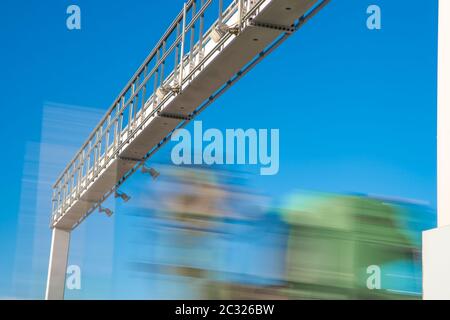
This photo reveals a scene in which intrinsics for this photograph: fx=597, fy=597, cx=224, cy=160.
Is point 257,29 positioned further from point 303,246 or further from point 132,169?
point 132,169

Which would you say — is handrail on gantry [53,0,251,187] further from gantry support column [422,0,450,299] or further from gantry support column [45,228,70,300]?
gantry support column [422,0,450,299]

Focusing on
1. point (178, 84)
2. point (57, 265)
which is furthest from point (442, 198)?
point (57, 265)

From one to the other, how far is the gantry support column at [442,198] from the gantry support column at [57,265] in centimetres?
1580

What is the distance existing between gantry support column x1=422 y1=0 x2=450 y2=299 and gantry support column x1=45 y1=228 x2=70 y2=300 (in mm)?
15804

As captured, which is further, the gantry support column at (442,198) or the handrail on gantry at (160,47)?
the handrail on gantry at (160,47)

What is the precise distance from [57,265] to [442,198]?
54.0ft

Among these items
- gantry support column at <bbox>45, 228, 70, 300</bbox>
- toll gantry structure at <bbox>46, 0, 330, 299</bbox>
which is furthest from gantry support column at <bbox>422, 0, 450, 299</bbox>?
gantry support column at <bbox>45, 228, 70, 300</bbox>

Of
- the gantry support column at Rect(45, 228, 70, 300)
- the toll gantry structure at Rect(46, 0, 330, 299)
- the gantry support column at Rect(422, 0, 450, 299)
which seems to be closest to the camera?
the gantry support column at Rect(422, 0, 450, 299)

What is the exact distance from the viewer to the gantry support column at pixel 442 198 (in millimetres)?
1754

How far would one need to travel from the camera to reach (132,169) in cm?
1205

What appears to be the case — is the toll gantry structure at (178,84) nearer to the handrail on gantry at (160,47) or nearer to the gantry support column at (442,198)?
the handrail on gantry at (160,47)

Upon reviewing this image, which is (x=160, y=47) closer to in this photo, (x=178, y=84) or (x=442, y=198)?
(x=178, y=84)

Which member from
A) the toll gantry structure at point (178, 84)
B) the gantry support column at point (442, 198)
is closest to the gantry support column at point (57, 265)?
the toll gantry structure at point (178, 84)

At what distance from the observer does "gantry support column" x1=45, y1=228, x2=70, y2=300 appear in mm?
16812
